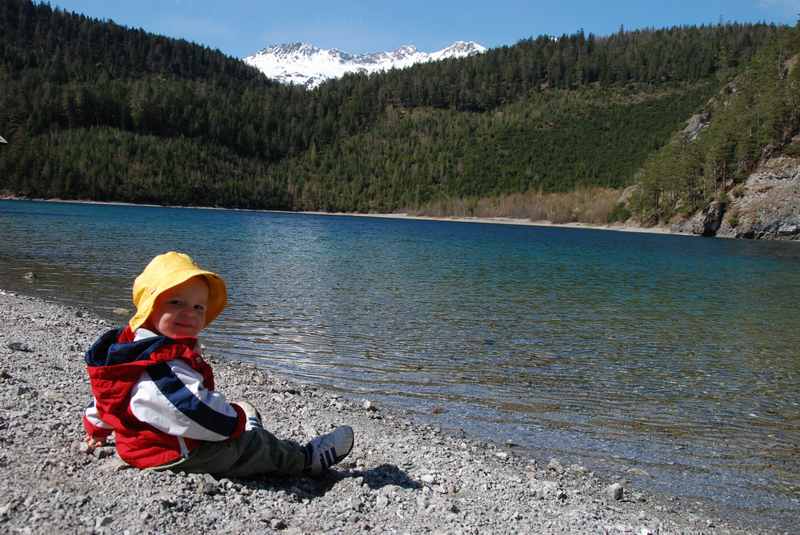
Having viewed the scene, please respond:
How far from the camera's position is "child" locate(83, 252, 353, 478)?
4309mm

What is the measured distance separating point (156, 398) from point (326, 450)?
5.15ft

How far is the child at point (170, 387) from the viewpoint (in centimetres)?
431

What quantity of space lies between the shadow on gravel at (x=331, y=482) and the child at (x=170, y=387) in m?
0.18

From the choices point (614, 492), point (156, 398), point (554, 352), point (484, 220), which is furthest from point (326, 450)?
point (484, 220)

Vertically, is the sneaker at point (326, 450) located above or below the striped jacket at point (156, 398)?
below

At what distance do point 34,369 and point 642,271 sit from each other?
1417 inches

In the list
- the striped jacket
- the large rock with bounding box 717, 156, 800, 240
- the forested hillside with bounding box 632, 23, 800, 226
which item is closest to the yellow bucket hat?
the striped jacket

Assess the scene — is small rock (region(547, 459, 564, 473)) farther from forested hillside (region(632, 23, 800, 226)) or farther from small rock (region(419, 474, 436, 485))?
forested hillside (region(632, 23, 800, 226))

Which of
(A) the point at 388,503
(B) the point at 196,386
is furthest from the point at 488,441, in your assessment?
(B) the point at 196,386

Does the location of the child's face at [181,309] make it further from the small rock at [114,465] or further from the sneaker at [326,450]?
the sneaker at [326,450]

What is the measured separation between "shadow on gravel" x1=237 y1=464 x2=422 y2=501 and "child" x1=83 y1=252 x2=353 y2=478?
0.18 metres

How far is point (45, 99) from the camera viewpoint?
180 metres

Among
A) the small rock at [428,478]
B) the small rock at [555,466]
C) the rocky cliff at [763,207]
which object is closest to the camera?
the small rock at [428,478]

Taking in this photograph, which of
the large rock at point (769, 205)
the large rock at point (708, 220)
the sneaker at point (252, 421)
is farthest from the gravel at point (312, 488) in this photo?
the large rock at point (708, 220)
